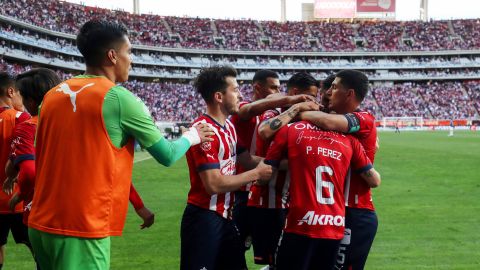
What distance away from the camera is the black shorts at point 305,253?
3.62 m

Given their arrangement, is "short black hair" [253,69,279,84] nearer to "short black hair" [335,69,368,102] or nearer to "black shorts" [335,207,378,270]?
"short black hair" [335,69,368,102]

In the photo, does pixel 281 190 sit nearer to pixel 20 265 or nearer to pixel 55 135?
pixel 55 135

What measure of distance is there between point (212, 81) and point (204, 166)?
828mm

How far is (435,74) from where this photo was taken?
8775cm

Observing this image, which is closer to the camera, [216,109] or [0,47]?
[216,109]

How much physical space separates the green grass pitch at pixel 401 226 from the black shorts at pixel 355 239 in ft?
8.69

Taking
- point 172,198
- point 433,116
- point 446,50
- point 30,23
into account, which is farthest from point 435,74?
point 172,198

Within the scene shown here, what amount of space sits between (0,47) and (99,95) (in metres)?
56.1

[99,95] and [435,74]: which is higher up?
[99,95]

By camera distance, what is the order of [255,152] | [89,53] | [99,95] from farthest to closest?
[255,152] < [89,53] < [99,95]

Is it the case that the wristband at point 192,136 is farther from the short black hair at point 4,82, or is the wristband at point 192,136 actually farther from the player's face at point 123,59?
the short black hair at point 4,82

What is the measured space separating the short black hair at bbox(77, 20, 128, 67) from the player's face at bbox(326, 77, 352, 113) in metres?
1.89

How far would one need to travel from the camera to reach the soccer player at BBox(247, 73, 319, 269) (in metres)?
4.86

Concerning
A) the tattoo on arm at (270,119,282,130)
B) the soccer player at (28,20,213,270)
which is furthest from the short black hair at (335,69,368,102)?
the soccer player at (28,20,213,270)
